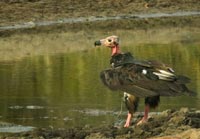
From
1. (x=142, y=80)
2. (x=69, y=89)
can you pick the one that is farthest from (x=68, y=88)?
(x=142, y=80)

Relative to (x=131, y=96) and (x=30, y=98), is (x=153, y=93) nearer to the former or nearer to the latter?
(x=131, y=96)

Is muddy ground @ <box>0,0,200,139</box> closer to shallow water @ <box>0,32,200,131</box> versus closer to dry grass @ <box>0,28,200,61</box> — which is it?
dry grass @ <box>0,28,200,61</box>

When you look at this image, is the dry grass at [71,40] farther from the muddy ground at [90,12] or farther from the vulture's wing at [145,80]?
the vulture's wing at [145,80]

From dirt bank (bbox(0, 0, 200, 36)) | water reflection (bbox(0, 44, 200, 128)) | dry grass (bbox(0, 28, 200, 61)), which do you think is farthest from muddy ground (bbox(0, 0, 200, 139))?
water reflection (bbox(0, 44, 200, 128))

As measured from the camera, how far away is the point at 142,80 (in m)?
10.1

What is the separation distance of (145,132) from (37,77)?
259 inches

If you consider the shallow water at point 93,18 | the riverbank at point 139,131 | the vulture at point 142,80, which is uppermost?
the vulture at point 142,80

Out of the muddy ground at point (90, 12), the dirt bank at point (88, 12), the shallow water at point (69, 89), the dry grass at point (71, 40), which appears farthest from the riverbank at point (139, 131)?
the dirt bank at point (88, 12)

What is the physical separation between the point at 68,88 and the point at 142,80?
4674mm

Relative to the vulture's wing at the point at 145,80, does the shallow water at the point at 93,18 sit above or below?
below

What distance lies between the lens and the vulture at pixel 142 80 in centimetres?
988

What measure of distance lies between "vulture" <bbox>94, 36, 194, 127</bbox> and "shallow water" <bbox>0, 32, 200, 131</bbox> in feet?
3.98

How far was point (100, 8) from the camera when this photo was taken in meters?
28.0

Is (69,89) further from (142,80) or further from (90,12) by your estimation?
(90,12)
